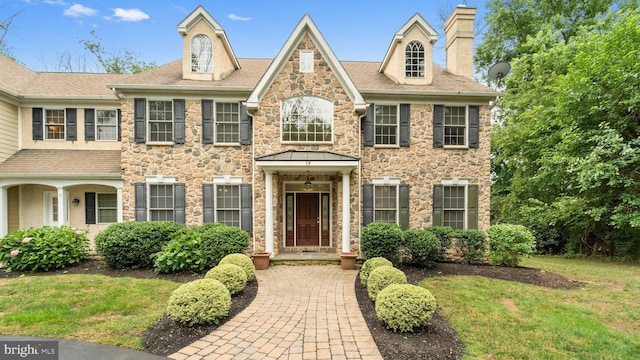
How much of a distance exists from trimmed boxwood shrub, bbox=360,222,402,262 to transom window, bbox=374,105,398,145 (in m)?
3.49

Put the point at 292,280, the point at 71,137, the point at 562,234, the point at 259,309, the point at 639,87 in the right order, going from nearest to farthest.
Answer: the point at 259,309
the point at 292,280
the point at 639,87
the point at 71,137
the point at 562,234

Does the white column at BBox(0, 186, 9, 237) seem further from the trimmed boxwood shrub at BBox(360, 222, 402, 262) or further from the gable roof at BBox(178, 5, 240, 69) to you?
the trimmed boxwood shrub at BBox(360, 222, 402, 262)

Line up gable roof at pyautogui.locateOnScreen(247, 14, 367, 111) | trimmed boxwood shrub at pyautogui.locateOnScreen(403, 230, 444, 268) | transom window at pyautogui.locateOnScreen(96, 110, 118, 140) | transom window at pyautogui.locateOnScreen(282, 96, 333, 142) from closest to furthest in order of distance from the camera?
trimmed boxwood shrub at pyautogui.locateOnScreen(403, 230, 444, 268) → gable roof at pyautogui.locateOnScreen(247, 14, 367, 111) → transom window at pyautogui.locateOnScreen(282, 96, 333, 142) → transom window at pyautogui.locateOnScreen(96, 110, 118, 140)

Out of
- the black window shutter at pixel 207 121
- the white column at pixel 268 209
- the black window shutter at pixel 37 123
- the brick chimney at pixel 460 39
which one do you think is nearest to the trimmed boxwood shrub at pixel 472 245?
the white column at pixel 268 209

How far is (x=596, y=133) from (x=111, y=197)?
17960 mm

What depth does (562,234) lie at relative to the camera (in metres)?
14.0

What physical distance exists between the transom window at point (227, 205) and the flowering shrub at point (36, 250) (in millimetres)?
4102

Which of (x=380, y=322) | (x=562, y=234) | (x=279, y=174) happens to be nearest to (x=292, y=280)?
(x=380, y=322)

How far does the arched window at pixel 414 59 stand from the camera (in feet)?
33.2

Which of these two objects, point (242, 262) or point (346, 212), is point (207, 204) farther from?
point (346, 212)

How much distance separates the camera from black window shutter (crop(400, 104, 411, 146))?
959 centimetres

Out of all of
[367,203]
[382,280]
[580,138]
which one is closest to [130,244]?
[382,280]

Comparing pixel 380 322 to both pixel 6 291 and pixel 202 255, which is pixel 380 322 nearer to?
pixel 202 255

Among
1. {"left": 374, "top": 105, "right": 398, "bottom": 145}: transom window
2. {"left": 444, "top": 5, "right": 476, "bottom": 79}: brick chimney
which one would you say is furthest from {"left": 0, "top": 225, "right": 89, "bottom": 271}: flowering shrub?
{"left": 444, "top": 5, "right": 476, "bottom": 79}: brick chimney
